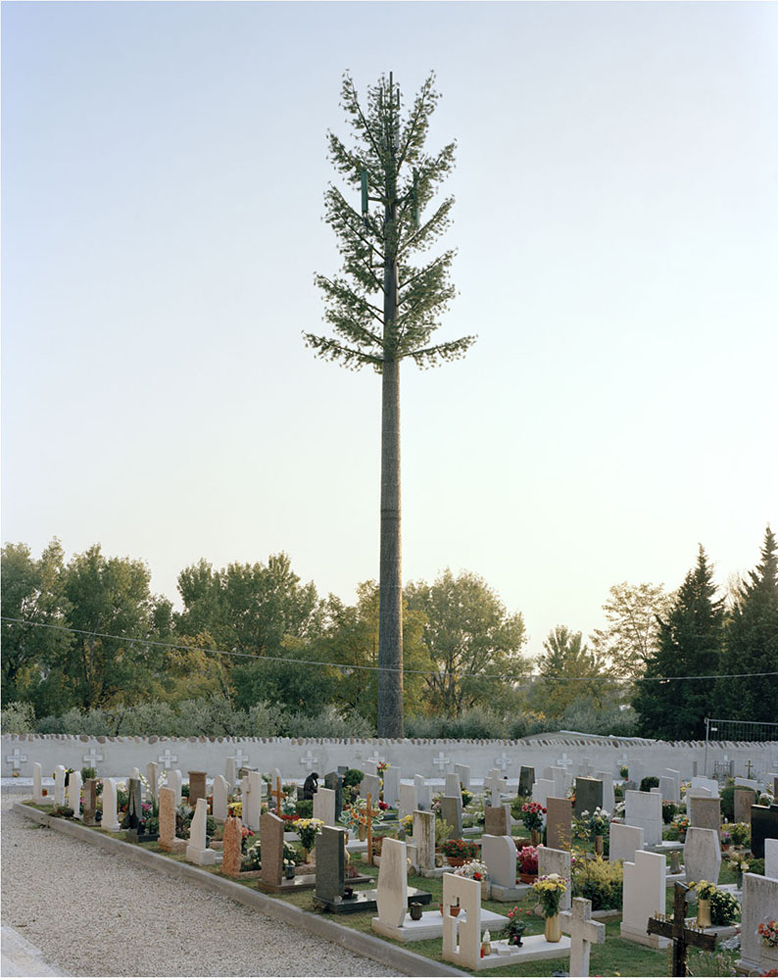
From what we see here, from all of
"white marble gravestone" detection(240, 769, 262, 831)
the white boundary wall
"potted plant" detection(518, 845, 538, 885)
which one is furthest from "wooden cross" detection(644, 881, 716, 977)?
the white boundary wall

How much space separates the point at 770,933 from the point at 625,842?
12.9ft

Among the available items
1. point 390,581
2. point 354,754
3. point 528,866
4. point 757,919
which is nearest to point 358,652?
point 390,581

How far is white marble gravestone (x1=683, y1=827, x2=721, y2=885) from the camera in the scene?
1216cm

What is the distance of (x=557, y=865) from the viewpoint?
11523 mm

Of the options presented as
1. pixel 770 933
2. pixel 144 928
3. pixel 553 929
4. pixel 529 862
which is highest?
pixel 770 933

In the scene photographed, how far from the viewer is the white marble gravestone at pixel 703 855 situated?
12.2m

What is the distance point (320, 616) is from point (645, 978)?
55.2m

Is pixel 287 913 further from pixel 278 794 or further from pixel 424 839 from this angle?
pixel 278 794

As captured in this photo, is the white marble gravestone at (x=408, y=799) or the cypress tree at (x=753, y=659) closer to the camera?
the white marble gravestone at (x=408, y=799)

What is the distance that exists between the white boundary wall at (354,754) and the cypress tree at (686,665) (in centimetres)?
791

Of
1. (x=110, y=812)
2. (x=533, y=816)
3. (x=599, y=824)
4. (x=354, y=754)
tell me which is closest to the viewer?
(x=599, y=824)

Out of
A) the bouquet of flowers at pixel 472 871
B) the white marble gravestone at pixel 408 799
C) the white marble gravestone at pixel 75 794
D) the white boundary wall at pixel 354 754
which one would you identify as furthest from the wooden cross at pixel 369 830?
the white boundary wall at pixel 354 754

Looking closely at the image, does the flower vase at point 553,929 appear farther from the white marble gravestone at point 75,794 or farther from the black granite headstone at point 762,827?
the white marble gravestone at point 75,794

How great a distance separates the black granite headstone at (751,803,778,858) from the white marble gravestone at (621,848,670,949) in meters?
3.98
